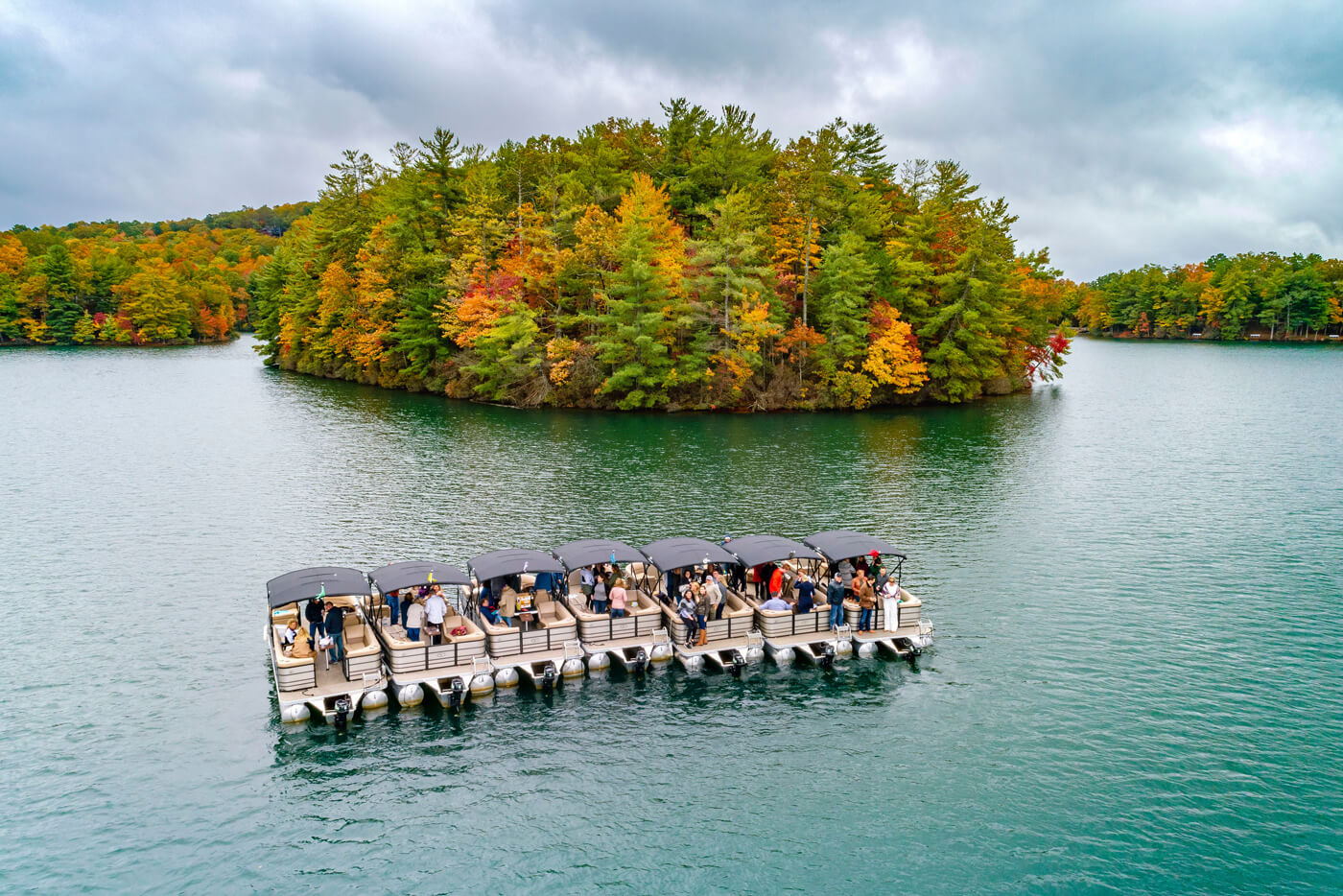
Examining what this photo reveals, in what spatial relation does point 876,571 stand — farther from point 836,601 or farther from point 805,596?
point 805,596

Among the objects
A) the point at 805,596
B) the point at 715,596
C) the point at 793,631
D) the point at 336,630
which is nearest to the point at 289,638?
the point at 336,630

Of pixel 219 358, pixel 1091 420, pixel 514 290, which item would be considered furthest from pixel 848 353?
pixel 219 358

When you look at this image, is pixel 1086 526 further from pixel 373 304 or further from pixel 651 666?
pixel 373 304

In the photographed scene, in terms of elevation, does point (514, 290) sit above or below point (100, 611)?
above

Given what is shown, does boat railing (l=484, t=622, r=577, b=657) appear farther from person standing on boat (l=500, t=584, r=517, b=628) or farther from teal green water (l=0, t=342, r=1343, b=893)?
teal green water (l=0, t=342, r=1343, b=893)

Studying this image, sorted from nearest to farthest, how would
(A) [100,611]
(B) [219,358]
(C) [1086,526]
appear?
1. (A) [100,611]
2. (C) [1086,526]
3. (B) [219,358]

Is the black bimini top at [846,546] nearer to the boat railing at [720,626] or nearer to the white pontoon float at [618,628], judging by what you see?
the boat railing at [720,626]

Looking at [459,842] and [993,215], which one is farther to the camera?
[993,215]
